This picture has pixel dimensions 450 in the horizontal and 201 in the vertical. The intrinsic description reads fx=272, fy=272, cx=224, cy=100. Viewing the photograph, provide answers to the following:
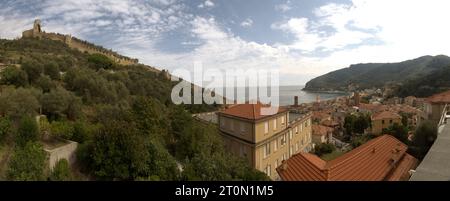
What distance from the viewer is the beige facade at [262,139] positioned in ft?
44.4

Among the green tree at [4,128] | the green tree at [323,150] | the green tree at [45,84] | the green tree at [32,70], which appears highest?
the green tree at [32,70]

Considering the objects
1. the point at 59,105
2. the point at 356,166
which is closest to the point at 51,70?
the point at 59,105

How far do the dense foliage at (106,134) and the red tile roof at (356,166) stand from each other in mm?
1818

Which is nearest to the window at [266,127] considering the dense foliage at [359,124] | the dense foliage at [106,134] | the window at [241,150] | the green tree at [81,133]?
the window at [241,150]

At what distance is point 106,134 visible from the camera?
8.30 meters

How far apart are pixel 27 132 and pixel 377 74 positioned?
145 m

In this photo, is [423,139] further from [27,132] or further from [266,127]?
[27,132]

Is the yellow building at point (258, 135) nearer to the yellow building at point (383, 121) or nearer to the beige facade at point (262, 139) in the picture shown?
the beige facade at point (262, 139)

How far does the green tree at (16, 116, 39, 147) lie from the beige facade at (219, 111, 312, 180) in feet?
28.7

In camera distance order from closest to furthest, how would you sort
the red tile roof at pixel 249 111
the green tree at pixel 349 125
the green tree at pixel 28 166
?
the green tree at pixel 28 166, the red tile roof at pixel 249 111, the green tree at pixel 349 125

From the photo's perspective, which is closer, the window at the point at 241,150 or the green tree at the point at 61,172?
the green tree at the point at 61,172

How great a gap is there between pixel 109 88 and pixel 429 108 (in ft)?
65.3
